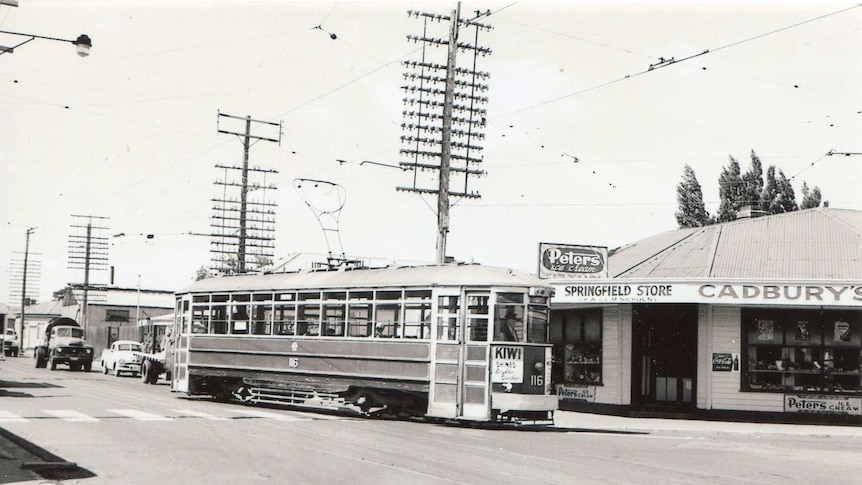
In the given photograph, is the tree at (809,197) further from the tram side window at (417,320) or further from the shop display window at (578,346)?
the tram side window at (417,320)

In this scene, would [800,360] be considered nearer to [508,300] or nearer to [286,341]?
[508,300]

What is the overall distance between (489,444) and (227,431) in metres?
4.28

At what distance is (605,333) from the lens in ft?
82.0

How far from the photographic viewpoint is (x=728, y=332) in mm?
23516

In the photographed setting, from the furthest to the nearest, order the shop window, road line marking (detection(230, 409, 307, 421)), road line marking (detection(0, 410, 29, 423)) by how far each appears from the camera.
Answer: the shop window, road line marking (detection(230, 409, 307, 421)), road line marking (detection(0, 410, 29, 423))

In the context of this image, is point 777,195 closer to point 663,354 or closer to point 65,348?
point 663,354

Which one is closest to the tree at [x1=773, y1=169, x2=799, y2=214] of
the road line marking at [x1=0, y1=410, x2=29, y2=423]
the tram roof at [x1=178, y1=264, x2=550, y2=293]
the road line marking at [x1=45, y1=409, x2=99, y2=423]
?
the tram roof at [x1=178, y1=264, x2=550, y2=293]

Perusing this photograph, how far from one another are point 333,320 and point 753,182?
113 ft

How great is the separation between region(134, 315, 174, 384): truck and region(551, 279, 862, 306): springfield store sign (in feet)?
43.6

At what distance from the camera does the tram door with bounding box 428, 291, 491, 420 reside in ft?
59.0

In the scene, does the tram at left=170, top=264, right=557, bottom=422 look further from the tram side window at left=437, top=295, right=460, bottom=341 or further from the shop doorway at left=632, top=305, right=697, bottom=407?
the shop doorway at left=632, top=305, right=697, bottom=407

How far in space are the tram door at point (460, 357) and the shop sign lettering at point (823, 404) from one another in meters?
9.31

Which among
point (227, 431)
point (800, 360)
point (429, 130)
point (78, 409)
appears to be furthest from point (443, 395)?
point (429, 130)

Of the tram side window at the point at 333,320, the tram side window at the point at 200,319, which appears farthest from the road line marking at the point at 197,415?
the tram side window at the point at 200,319
